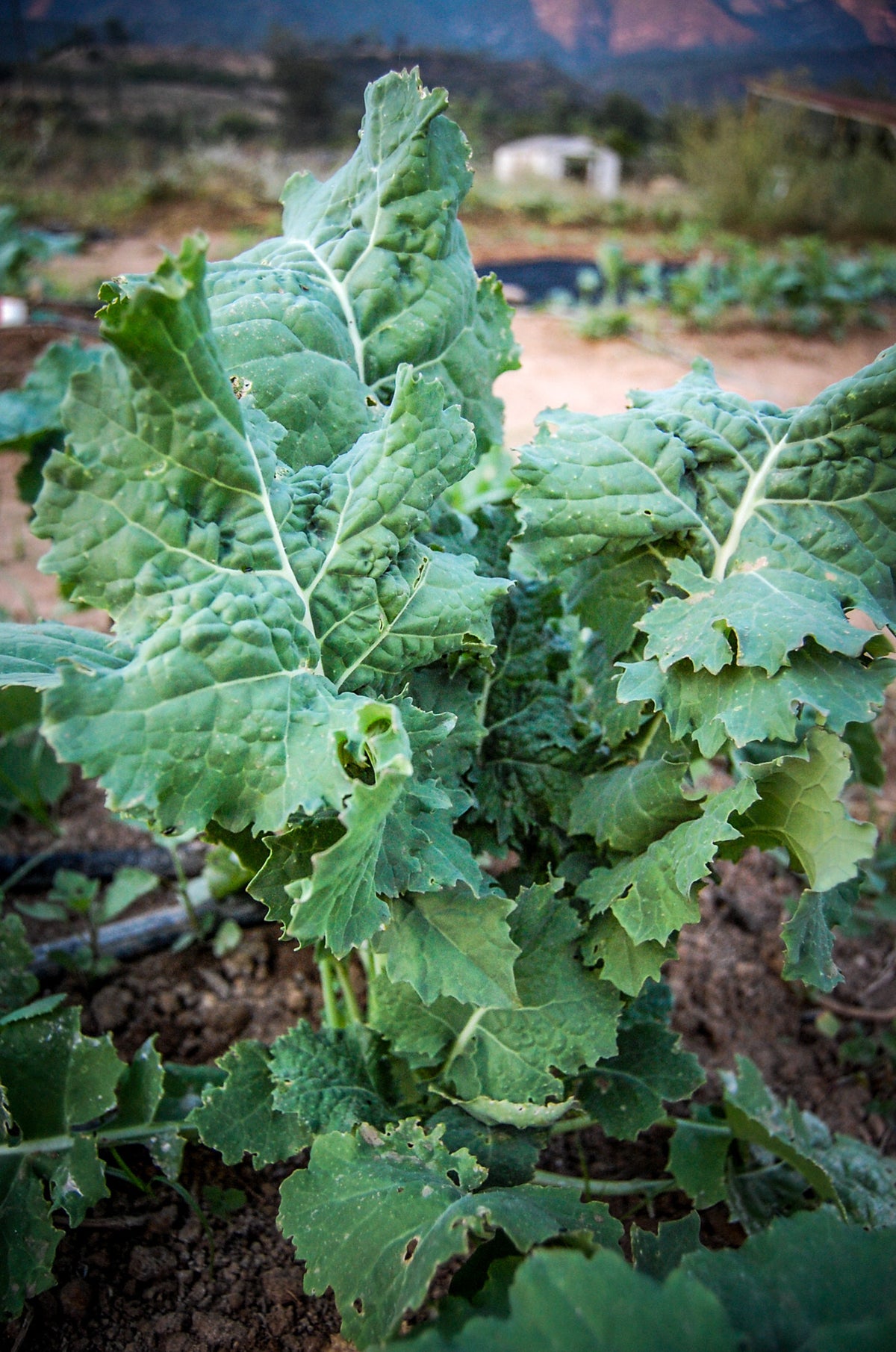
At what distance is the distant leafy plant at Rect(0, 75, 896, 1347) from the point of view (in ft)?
3.94

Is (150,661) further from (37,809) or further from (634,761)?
(37,809)

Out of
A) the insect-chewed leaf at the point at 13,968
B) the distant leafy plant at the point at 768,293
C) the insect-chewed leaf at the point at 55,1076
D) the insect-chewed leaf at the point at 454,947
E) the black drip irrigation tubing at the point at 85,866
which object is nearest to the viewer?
the insect-chewed leaf at the point at 454,947

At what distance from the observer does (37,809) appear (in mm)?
2789

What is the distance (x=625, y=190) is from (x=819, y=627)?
78.1 feet

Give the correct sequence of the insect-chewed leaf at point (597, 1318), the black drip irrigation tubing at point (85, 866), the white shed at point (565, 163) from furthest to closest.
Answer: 1. the white shed at point (565, 163)
2. the black drip irrigation tubing at point (85, 866)
3. the insect-chewed leaf at point (597, 1318)

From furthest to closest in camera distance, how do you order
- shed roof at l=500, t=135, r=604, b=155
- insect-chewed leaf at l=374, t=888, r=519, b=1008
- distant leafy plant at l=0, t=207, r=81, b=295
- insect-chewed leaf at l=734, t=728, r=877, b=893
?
shed roof at l=500, t=135, r=604, b=155 → distant leafy plant at l=0, t=207, r=81, b=295 → insect-chewed leaf at l=374, t=888, r=519, b=1008 → insect-chewed leaf at l=734, t=728, r=877, b=893

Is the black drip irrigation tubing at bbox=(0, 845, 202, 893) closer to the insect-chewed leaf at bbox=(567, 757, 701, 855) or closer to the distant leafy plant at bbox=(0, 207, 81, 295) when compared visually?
the insect-chewed leaf at bbox=(567, 757, 701, 855)

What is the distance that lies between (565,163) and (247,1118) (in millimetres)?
25209

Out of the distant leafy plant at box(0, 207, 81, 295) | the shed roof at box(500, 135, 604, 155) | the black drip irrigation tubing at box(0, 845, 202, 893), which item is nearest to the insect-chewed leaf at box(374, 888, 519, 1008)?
the black drip irrigation tubing at box(0, 845, 202, 893)

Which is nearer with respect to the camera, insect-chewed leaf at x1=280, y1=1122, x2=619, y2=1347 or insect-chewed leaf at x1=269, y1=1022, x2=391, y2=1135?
insect-chewed leaf at x1=280, y1=1122, x2=619, y2=1347

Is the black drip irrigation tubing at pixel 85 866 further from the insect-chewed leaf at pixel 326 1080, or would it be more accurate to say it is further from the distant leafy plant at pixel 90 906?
the insect-chewed leaf at pixel 326 1080

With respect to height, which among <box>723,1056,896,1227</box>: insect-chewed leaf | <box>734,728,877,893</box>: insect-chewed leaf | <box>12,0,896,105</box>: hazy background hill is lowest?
<box>723,1056,896,1227</box>: insect-chewed leaf

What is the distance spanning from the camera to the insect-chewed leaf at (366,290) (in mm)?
1530

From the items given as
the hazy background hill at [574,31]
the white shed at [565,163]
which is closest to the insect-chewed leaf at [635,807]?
the hazy background hill at [574,31]
